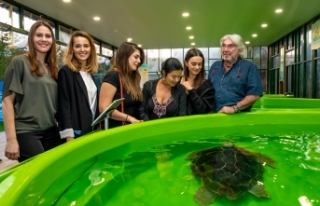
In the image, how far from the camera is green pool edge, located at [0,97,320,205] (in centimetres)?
94

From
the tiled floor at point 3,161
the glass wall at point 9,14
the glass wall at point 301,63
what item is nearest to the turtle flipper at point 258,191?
the tiled floor at point 3,161

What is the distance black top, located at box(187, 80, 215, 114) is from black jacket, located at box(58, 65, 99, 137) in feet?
3.32

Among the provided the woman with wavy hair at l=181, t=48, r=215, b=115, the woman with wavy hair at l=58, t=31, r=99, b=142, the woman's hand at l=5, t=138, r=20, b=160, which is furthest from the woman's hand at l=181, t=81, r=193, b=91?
the woman's hand at l=5, t=138, r=20, b=160

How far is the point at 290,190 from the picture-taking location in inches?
57.8

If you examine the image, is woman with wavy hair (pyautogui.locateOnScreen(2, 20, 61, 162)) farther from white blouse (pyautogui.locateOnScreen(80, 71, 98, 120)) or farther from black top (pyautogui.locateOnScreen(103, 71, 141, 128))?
black top (pyautogui.locateOnScreen(103, 71, 141, 128))

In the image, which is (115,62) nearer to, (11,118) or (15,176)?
(11,118)

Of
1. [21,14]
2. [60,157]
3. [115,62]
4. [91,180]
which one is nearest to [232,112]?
[115,62]

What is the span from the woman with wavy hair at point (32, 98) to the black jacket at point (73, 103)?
0.14 feet

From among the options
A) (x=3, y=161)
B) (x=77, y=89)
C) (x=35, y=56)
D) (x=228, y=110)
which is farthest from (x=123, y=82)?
(x=3, y=161)

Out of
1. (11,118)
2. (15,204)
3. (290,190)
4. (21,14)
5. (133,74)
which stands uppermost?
(21,14)

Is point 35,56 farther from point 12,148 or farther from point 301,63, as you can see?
point 301,63

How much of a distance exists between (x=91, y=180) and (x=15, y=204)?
2.23ft

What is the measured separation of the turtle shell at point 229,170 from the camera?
145 centimetres

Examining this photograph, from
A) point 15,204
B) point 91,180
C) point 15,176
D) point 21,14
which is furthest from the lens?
point 21,14
